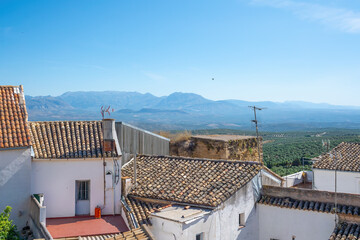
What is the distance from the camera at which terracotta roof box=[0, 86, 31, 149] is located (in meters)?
12.8

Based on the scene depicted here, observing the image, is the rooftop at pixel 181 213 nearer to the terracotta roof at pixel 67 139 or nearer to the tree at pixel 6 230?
the terracotta roof at pixel 67 139

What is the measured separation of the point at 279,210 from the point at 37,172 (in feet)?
31.0

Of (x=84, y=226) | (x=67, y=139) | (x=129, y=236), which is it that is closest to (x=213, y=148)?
(x=67, y=139)

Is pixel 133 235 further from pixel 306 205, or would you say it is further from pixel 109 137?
pixel 306 205

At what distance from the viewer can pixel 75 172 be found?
45.4ft

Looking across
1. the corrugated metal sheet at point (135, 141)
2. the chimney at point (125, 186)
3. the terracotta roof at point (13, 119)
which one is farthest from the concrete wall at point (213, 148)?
the terracotta roof at point (13, 119)

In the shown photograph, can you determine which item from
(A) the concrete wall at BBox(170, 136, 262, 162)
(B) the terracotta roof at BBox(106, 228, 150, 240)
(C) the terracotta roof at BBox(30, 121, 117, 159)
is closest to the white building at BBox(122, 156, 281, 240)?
(B) the terracotta roof at BBox(106, 228, 150, 240)

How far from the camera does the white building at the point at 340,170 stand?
61.9ft

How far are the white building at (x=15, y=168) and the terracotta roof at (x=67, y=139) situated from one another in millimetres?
638

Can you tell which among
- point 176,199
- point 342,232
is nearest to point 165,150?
point 176,199

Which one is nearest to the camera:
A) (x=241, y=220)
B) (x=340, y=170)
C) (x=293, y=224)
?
(x=293, y=224)

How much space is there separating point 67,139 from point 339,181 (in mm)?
14590

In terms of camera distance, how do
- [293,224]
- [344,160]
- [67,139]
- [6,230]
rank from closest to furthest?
[6,230], [293,224], [67,139], [344,160]

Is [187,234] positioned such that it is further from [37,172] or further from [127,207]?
[37,172]
